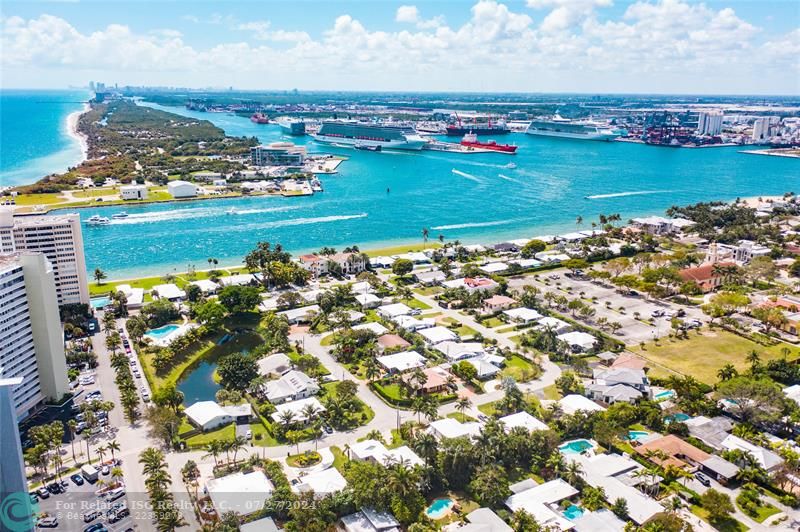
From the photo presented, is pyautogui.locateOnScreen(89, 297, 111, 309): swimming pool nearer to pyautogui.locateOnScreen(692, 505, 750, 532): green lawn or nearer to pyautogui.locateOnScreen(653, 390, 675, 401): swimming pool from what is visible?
pyautogui.locateOnScreen(653, 390, 675, 401): swimming pool

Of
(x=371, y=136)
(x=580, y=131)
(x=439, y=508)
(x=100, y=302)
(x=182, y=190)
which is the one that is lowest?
(x=439, y=508)

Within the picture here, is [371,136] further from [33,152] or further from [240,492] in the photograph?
[240,492]

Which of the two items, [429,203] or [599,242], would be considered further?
[429,203]

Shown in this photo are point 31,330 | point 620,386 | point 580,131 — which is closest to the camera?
point 31,330

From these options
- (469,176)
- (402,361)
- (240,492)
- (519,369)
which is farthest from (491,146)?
(240,492)

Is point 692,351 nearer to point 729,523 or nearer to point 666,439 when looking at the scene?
point 666,439

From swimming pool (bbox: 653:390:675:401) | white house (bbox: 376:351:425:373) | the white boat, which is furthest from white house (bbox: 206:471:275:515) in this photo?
the white boat

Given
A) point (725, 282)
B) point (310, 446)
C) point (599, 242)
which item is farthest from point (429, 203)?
point (310, 446)

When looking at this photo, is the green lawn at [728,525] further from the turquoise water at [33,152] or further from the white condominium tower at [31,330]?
the turquoise water at [33,152]
